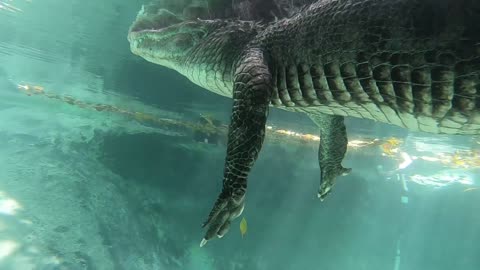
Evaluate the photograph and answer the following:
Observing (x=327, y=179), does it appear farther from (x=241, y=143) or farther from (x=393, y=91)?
(x=393, y=91)

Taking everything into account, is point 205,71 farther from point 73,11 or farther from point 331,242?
point 331,242

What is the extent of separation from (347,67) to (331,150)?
2459mm

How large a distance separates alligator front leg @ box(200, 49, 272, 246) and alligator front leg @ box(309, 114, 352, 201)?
204cm

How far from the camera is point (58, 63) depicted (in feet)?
50.3

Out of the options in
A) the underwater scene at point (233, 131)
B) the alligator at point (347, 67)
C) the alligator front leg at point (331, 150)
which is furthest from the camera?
the alligator front leg at point (331, 150)

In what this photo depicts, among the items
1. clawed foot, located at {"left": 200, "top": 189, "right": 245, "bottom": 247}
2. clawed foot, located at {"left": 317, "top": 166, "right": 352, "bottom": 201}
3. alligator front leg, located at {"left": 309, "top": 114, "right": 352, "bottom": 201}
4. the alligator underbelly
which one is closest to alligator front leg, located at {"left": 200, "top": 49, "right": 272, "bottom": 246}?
clawed foot, located at {"left": 200, "top": 189, "right": 245, "bottom": 247}

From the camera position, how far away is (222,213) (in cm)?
Answer: 309

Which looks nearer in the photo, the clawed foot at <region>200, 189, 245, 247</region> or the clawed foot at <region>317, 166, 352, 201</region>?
the clawed foot at <region>200, 189, 245, 247</region>

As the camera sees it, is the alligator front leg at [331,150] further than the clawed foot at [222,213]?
Yes

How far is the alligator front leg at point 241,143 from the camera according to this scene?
3045mm

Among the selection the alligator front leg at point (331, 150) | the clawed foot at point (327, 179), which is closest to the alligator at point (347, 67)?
the alligator front leg at point (331, 150)

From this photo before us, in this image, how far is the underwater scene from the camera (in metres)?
2.70

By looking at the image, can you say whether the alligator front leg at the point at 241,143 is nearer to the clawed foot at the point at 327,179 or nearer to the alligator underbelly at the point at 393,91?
the alligator underbelly at the point at 393,91

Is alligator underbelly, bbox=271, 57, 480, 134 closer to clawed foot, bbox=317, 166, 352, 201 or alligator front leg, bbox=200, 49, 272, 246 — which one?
alligator front leg, bbox=200, 49, 272, 246
